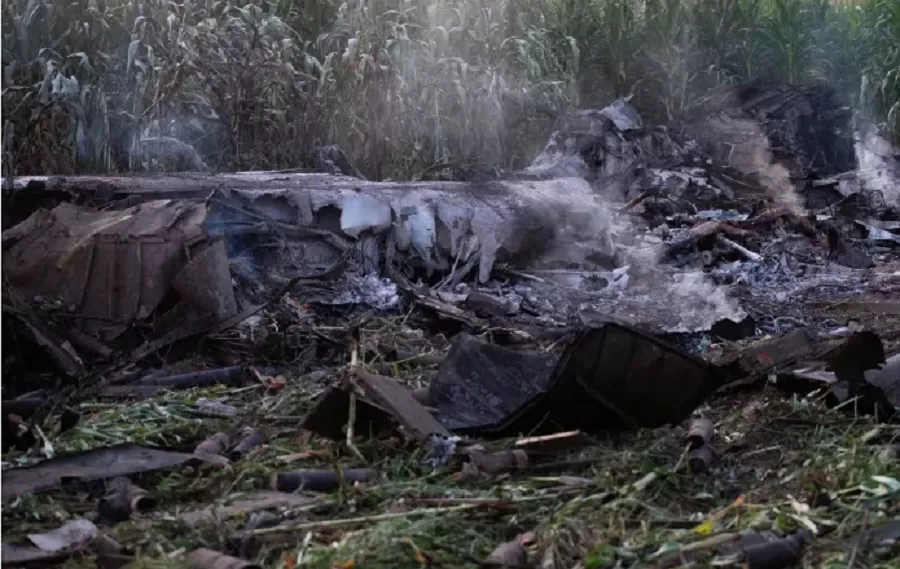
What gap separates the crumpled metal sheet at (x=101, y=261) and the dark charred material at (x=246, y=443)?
1792 mm

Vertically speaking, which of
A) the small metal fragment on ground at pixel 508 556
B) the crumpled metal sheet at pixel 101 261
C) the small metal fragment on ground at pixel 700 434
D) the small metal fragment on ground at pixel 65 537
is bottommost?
the small metal fragment on ground at pixel 700 434

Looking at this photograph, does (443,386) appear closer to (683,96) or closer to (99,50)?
(99,50)

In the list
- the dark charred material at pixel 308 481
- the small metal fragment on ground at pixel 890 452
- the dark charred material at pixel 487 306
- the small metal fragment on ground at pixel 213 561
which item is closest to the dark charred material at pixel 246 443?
the dark charred material at pixel 308 481

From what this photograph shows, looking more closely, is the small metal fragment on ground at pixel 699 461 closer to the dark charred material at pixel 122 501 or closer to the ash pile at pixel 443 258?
the ash pile at pixel 443 258

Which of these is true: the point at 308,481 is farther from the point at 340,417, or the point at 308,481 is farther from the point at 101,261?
the point at 101,261

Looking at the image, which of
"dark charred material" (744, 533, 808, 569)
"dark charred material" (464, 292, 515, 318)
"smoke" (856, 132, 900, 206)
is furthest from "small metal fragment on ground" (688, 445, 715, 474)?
"smoke" (856, 132, 900, 206)

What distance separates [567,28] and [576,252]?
606 centimetres

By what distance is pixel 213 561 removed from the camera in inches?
122

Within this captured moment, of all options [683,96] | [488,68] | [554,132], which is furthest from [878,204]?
[488,68]

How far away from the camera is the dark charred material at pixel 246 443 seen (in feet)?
14.1

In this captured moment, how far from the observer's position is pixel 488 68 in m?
12.1

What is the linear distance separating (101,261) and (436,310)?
1.99m

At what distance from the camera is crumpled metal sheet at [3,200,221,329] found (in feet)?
19.9

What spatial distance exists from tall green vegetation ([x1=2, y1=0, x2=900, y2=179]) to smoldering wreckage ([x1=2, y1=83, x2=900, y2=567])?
904 mm
